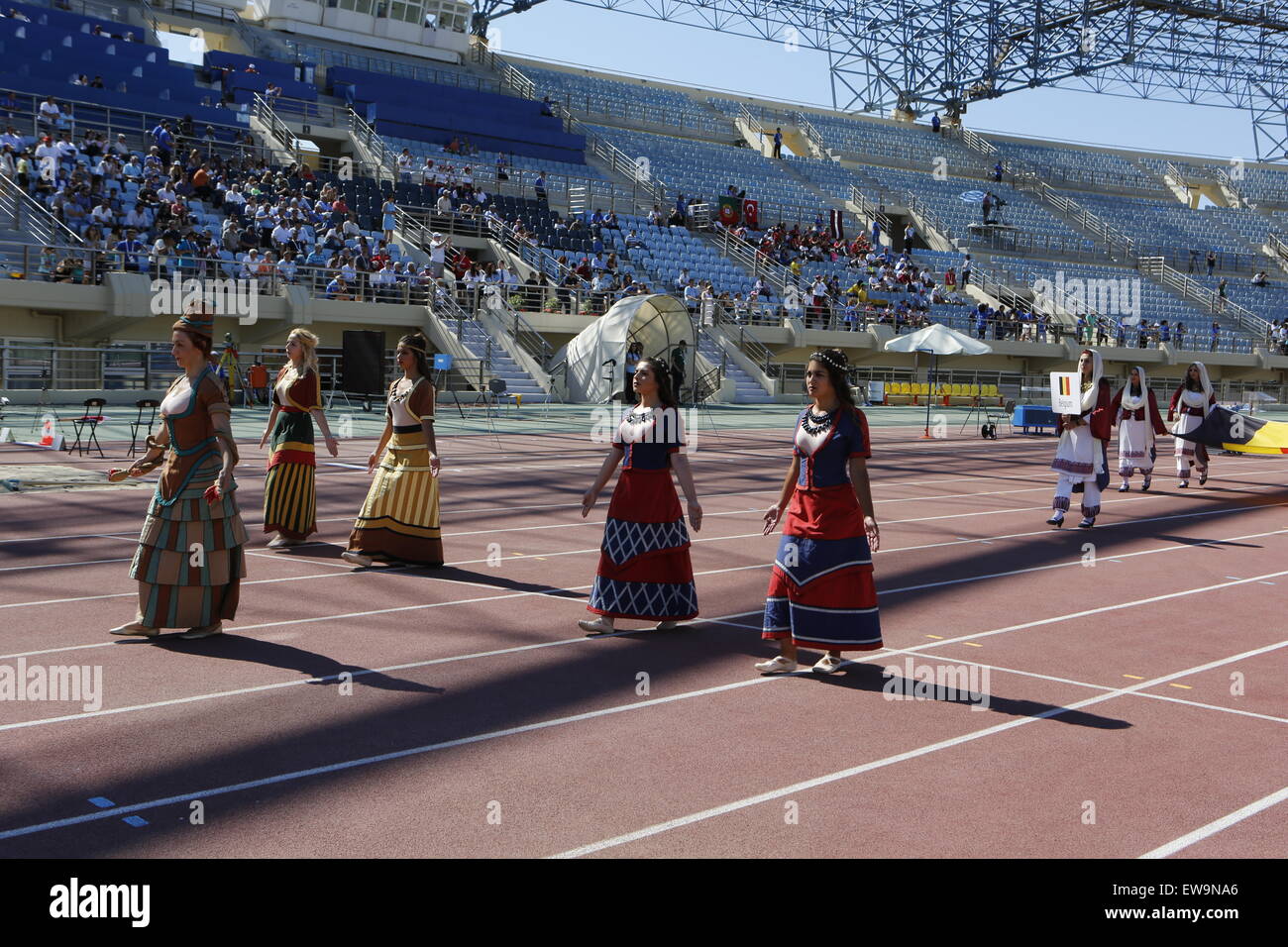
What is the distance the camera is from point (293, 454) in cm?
1211

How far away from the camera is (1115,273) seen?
63812 mm

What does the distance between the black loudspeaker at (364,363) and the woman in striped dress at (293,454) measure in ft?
56.2

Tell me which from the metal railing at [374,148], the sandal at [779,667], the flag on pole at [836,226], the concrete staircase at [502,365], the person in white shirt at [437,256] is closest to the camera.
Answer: the sandal at [779,667]

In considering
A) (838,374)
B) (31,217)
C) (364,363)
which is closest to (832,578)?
(838,374)

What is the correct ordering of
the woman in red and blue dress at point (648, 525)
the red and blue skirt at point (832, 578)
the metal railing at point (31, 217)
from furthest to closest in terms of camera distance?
the metal railing at point (31, 217) → the woman in red and blue dress at point (648, 525) → the red and blue skirt at point (832, 578)

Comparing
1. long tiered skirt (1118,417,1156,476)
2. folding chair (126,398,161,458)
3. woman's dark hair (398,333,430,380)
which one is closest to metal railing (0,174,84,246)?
folding chair (126,398,161,458)

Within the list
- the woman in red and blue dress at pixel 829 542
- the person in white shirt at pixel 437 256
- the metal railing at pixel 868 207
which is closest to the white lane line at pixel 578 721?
the woman in red and blue dress at pixel 829 542

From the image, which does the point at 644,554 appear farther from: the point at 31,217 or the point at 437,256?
the point at 437,256

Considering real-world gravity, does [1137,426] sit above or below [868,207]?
below

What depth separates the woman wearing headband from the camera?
26.9 ft

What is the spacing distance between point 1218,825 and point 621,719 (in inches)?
113

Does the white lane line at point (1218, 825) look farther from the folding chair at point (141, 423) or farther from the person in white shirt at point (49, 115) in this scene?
the person in white shirt at point (49, 115)

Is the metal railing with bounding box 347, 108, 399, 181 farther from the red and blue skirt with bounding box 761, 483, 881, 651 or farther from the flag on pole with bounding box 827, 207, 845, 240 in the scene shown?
the red and blue skirt with bounding box 761, 483, 881, 651

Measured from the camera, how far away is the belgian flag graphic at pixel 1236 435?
21344 mm
